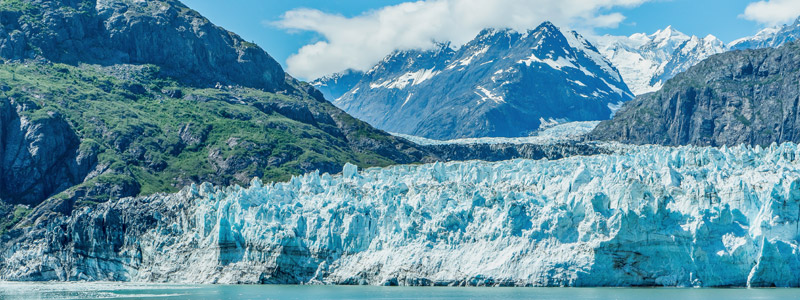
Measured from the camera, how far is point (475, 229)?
10306 cm

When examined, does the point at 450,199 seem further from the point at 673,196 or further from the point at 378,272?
the point at 673,196

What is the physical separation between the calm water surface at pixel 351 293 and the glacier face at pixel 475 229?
6.63 ft

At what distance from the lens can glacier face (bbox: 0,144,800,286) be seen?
9281cm

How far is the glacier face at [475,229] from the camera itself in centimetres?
9281

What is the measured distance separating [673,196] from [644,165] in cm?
1912

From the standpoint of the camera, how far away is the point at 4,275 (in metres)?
→ 141

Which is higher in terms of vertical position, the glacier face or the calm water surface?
the glacier face

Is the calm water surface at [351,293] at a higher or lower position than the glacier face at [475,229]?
lower

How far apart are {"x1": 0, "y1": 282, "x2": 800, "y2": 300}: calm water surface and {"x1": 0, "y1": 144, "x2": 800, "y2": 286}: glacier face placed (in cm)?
202

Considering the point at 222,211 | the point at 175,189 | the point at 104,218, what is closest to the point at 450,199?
the point at 222,211

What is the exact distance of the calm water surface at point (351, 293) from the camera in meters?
86.8

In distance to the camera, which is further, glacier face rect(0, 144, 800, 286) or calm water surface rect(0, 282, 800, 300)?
glacier face rect(0, 144, 800, 286)

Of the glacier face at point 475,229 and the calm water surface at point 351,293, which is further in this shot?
the glacier face at point 475,229

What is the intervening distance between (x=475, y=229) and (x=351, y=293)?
15.4 metres
